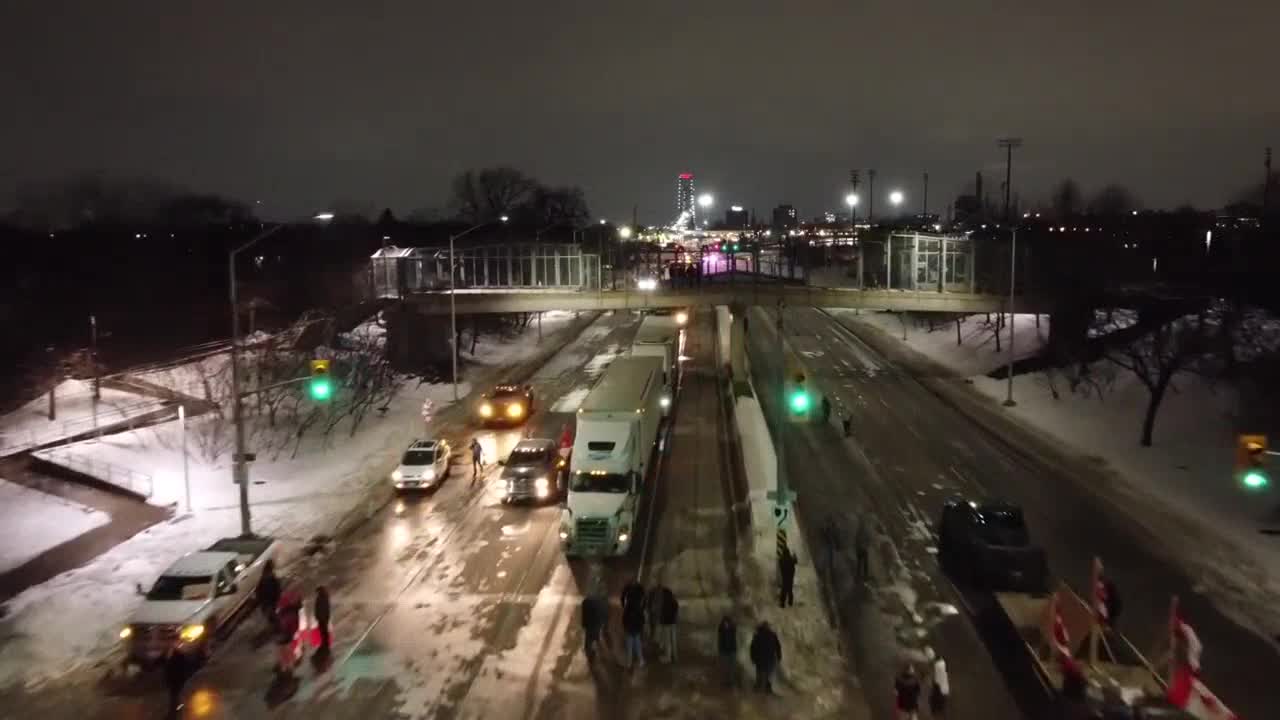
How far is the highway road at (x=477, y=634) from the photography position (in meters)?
13.9

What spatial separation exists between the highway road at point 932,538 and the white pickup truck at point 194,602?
11.1 m

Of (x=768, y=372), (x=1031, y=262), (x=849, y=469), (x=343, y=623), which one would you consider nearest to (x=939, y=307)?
(x=768, y=372)

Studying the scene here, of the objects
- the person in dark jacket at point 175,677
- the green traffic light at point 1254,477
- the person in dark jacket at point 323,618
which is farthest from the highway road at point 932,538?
the person in dark jacket at point 175,677

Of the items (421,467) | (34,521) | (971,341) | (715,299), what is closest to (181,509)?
(34,521)

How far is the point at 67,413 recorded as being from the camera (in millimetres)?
33281

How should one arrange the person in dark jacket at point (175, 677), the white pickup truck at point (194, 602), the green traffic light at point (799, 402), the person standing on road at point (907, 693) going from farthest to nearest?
1. the green traffic light at point (799, 402)
2. the white pickup truck at point (194, 602)
3. the person in dark jacket at point (175, 677)
4. the person standing on road at point (907, 693)

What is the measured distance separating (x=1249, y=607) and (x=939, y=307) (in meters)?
32.7

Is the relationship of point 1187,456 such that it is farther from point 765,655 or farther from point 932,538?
point 765,655

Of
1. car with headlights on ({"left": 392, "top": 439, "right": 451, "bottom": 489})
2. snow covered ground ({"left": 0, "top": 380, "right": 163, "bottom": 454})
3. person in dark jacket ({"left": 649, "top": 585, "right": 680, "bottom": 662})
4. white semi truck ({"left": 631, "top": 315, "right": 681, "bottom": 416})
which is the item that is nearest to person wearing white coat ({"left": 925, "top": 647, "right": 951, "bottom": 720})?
person in dark jacket ({"left": 649, "top": 585, "right": 680, "bottom": 662})

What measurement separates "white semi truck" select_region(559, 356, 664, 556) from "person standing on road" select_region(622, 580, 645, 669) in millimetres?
5234

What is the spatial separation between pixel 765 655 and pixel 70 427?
27.5 metres

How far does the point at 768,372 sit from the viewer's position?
5419 cm

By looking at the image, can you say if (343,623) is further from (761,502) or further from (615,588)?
(761,502)

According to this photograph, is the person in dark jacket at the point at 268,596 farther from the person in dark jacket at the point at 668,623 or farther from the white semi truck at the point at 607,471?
the person in dark jacket at the point at 668,623
